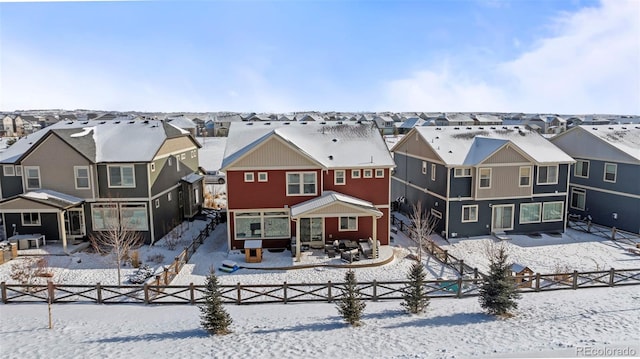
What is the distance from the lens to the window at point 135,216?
25.8 metres

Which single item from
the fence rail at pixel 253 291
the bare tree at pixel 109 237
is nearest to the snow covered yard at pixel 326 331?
the fence rail at pixel 253 291

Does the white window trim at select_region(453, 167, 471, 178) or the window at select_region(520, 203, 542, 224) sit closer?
the white window trim at select_region(453, 167, 471, 178)

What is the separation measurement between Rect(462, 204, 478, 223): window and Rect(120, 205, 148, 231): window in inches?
786

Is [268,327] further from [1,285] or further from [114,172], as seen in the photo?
[114,172]

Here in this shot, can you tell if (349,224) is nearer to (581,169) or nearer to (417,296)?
(417,296)

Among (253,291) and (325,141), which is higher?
(325,141)

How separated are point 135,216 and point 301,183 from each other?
10.3 metres

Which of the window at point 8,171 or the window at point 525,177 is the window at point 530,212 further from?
the window at point 8,171

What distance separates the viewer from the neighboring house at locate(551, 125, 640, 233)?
2870 centimetres

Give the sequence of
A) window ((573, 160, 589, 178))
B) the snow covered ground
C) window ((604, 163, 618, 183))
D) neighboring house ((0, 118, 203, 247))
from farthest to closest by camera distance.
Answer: window ((573, 160, 589, 178)) < window ((604, 163, 618, 183)) < neighboring house ((0, 118, 203, 247)) < the snow covered ground

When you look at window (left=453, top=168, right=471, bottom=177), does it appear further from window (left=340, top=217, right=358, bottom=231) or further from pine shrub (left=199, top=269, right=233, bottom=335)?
pine shrub (left=199, top=269, right=233, bottom=335)

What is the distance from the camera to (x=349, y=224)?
2547cm

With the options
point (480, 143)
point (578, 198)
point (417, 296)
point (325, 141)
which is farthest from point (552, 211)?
point (417, 296)

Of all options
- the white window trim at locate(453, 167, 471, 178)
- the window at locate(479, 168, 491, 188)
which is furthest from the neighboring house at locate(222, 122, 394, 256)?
the window at locate(479, 168, 491, 188)
